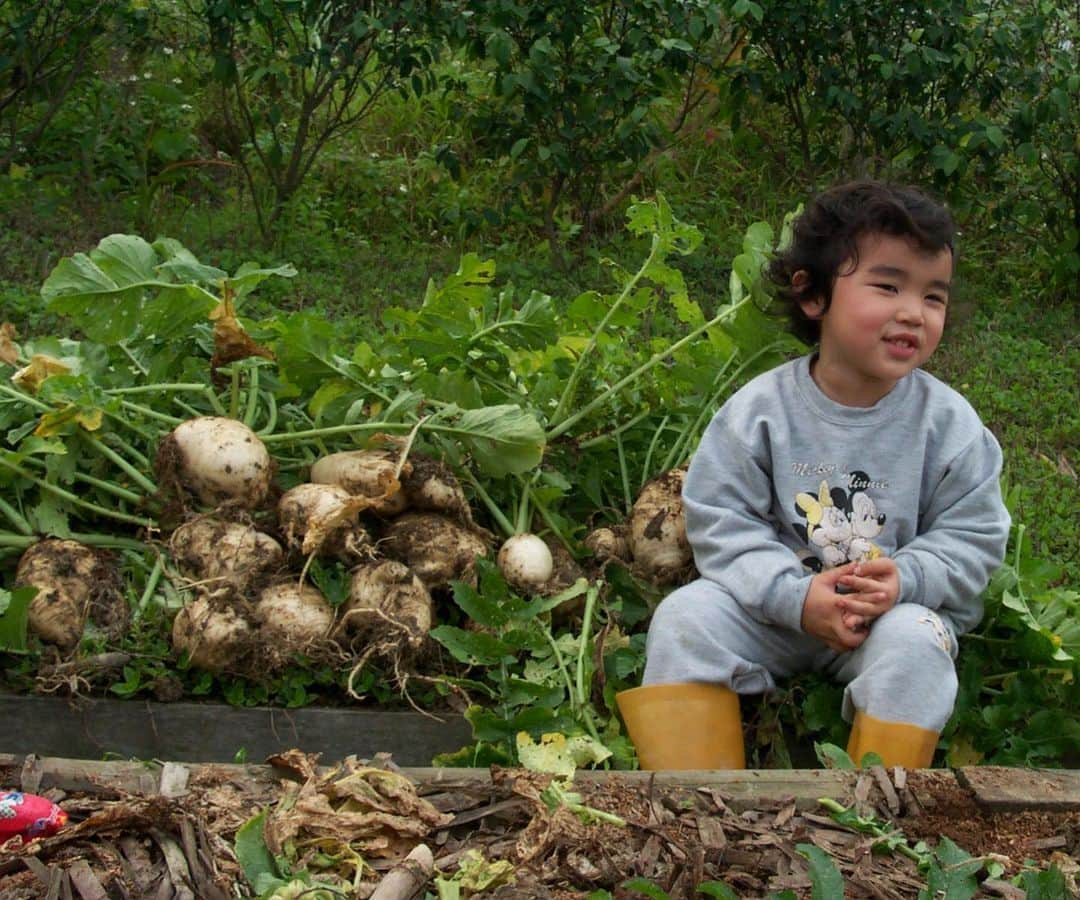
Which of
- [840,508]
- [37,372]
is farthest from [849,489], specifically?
[37,372]

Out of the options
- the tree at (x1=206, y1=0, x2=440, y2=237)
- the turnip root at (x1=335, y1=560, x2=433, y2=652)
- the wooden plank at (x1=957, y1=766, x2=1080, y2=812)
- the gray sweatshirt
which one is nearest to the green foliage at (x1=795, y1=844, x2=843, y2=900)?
the wooden plank at (x1=957, y1=766, x2=1080, y2=812)

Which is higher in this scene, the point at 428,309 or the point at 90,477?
the point at 428,309

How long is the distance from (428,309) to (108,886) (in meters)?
1.86

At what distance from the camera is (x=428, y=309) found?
359cm

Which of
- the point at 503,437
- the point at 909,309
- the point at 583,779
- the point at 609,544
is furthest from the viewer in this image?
the point at 609,544

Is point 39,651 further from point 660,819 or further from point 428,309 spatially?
point 660,819

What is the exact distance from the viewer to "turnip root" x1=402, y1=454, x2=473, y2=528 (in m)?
3.43

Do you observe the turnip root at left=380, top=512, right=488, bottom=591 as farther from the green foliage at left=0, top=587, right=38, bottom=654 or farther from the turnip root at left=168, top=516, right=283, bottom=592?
the green foliage at left=0, top=587, right=38, bottom=654

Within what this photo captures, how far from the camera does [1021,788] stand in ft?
8.00

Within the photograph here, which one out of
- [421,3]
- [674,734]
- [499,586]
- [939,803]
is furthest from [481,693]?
[421,3]

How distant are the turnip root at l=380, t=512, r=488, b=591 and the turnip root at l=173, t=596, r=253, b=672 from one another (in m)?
0.41

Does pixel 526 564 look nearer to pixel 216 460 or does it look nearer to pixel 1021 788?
pixel 216 460

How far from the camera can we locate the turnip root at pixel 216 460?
3.34 meters

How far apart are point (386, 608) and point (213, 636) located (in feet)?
1.21
